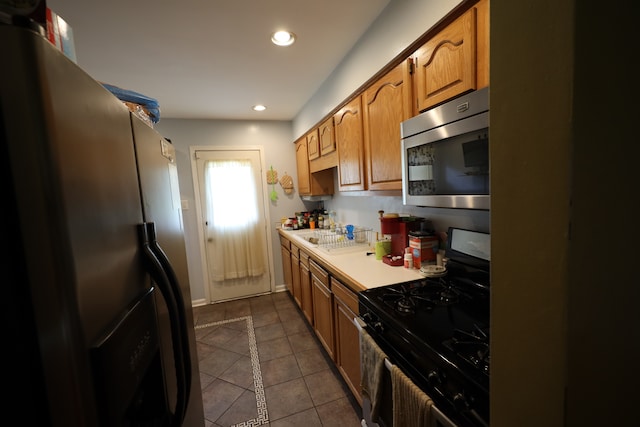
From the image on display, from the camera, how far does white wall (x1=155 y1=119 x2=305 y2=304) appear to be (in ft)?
11.0

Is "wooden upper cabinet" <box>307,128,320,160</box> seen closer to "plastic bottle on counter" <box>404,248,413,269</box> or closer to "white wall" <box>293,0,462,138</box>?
"white wall" <box>293,0,462,138</box>

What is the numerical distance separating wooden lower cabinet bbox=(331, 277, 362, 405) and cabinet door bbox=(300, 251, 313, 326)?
2.14ft

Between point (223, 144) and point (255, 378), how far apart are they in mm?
2711

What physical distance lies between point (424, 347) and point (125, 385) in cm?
80

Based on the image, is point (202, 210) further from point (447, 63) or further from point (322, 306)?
point (447, 63)

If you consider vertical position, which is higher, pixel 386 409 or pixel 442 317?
pixel 442 317

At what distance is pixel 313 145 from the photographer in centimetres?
291

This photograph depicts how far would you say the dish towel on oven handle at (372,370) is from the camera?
42.6 inches

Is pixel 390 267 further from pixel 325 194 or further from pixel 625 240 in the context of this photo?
pixel 325 194

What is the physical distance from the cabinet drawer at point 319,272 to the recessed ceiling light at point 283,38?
1593 mm

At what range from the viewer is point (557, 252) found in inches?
14.4

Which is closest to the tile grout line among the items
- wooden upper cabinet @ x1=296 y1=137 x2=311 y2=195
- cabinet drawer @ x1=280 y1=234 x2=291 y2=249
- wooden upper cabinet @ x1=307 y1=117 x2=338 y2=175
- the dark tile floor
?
the dark tile floor

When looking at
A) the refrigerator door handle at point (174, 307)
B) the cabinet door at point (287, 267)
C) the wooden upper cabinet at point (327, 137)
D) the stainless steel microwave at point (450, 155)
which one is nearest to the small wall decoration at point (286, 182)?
the cabinet door at point (287, 267)

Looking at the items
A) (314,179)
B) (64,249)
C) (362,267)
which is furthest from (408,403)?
(314,179)
